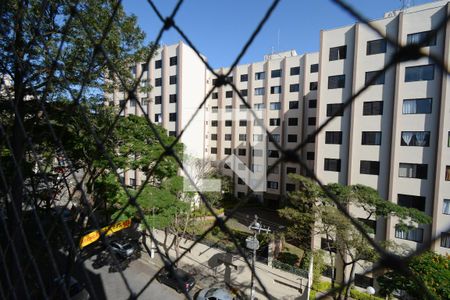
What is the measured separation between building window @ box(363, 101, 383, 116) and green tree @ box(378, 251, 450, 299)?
2.83 meters

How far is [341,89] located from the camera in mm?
6055

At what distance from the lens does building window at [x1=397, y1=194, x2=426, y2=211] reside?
5.22 m

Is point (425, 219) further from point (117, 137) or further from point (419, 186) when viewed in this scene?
point (117, 137)

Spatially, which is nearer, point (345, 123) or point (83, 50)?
point (83, 50)

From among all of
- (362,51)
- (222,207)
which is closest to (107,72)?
(362,51)

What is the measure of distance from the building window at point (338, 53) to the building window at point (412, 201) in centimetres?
324

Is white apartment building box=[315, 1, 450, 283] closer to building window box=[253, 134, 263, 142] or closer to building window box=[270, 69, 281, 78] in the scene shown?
building window box=[253, 134, 263, 142]

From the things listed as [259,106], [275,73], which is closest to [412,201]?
[259,106]

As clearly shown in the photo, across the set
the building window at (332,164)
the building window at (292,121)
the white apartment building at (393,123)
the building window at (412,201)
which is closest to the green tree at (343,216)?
the building window at (412,201)

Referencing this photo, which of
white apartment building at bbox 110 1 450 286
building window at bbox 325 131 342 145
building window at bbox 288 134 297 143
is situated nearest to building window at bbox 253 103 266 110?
building window at bbox 288 134 297 143

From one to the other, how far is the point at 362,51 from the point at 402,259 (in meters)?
6.40

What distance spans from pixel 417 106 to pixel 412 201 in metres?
1.86

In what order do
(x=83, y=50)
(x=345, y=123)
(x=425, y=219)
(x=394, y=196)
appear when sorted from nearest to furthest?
(x=83, y=50) < (x=425, y=219) < (x=394, y=196) < (x=345, y=123)

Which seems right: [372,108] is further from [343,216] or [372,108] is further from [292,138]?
[292,138]
